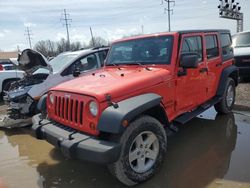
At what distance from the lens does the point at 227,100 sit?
6742 mm

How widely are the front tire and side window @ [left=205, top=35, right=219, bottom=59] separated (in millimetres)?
2535

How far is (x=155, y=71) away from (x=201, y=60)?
4.85 ft

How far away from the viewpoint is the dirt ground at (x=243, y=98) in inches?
291

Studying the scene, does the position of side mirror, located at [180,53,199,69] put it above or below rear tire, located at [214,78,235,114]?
above

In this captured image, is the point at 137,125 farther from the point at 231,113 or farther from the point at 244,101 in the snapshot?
the point at 244,101

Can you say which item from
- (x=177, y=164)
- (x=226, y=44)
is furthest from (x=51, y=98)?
(x=226, y=44)

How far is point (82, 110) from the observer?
12.6 ft

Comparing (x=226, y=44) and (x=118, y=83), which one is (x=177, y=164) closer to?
(x=118, y=83)

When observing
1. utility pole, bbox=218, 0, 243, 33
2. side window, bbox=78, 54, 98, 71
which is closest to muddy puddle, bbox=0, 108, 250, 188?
side window, bbox=78, 54, 98, 71

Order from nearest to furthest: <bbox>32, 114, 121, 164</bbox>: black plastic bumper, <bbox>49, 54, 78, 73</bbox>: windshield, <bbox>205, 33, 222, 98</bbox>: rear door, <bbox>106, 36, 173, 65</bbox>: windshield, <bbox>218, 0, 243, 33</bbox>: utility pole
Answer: <bbox>32, 114, 121, 164</bbox>: black plastic bumper < <bbox>106, 36, 173, 65</bbox>: windshield < <bbox>205, 33, 222, 98</bbox>: rear door < <bbox>49, 54, 78, 73</bbox>: windshield < <bbox>218, 0, 243, 33</bbox>: utility pole

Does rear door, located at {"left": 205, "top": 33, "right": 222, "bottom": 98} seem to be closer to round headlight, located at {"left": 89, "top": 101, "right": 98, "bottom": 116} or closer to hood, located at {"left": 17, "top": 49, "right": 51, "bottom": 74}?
round headlight, located at {"left": 89, "top": 101, "right": 98, "bottom": 116}

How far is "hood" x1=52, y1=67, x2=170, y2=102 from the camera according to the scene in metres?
3.84

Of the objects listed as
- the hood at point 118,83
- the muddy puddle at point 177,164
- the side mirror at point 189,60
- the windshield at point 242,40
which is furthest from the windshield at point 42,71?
the windshield at point 242,40

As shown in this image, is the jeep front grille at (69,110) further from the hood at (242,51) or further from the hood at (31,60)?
the hood at (242,51)
